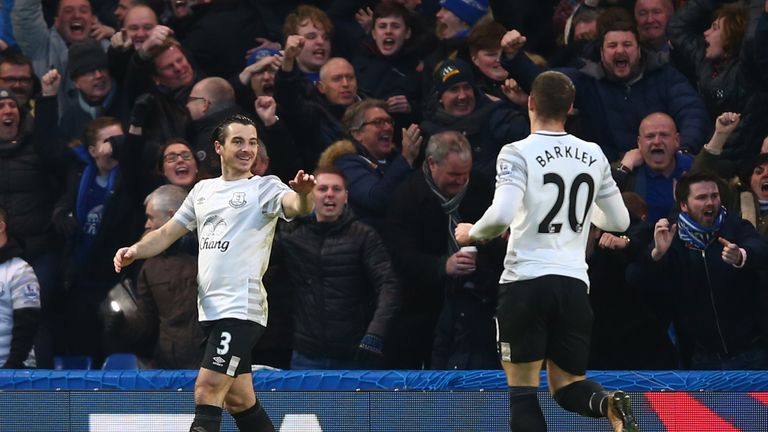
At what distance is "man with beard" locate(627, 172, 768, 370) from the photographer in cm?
986

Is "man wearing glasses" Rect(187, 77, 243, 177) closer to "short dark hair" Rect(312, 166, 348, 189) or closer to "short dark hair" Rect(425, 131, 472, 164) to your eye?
"short dark hair" Rect(312, 166, 348, 189)

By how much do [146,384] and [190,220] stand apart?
1.43m

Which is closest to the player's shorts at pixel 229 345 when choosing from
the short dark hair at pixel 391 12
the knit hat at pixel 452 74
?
the knit hat at pixel 452 74

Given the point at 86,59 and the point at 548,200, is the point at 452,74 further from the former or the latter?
the point at 548,200

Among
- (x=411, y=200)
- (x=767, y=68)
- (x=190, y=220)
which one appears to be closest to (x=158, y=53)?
(x=411, y=200)

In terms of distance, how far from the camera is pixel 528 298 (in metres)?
7.75

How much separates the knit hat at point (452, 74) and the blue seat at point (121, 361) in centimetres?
290

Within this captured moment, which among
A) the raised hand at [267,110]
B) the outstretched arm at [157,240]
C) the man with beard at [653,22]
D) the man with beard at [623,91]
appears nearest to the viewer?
the outstretched arm at [157,240]

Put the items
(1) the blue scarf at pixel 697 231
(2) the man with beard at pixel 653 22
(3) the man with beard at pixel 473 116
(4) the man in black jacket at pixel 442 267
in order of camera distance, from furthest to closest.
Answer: (2) the man with beard at pixel 653 22 → (3) the man with beard at pixel 473 116 → (4) the man in black jacket at pixel 442 267 → (1) the blue scarf at pixel 697 231

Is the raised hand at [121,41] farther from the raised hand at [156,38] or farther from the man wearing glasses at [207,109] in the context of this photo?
the man wearing glasses at [207,109]

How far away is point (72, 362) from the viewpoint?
11.4 m

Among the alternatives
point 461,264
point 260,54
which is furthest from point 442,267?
point 260,54

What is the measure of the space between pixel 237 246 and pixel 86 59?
13.7 ft

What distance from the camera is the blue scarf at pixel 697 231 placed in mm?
9844
